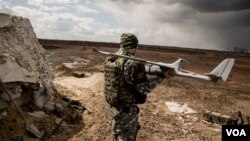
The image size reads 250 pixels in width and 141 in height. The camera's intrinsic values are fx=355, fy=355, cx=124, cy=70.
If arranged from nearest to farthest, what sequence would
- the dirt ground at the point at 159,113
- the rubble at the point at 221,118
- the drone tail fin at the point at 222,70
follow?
the dirt ground at the point at 159,113, the rubble at the point at 221,118, the drone tail fin at the point at 222,70

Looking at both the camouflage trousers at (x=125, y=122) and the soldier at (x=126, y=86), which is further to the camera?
the camouflage trousers at (x=125, y=122)

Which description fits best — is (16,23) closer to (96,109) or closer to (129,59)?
(96,109)

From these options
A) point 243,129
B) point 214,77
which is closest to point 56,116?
point 214,77

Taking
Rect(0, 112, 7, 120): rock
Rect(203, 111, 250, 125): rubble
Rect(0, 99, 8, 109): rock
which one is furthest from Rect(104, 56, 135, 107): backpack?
Rect(203, 111, 250, 125): rubble

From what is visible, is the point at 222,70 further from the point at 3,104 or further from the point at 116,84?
the point at 116,84

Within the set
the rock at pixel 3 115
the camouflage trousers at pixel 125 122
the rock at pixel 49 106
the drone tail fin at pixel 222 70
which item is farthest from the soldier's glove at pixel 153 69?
the drone tail fin at pixel 222 70

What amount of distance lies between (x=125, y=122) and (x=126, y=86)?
64cm

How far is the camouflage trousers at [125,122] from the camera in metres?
5.88

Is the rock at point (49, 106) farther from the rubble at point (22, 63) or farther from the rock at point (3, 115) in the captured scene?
the rock at point (3, 115)

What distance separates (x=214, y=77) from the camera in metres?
11.9

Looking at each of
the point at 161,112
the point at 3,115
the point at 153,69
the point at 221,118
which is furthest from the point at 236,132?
the point at 161,112

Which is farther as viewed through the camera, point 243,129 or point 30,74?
point 30,74

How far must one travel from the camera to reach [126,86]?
18.6 ft

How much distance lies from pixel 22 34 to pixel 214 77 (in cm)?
A: 632
